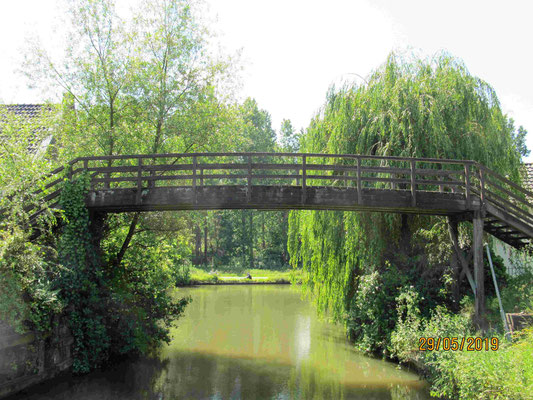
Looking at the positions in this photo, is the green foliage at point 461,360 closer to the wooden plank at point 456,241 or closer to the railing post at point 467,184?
the wooden plank at point 456,241

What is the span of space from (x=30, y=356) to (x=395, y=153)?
10.5m

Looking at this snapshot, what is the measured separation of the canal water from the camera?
990cm

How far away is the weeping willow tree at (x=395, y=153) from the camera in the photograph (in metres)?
12.5

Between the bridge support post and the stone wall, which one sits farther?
the bridge support post

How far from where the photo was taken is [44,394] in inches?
367

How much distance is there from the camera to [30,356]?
9.54 metres

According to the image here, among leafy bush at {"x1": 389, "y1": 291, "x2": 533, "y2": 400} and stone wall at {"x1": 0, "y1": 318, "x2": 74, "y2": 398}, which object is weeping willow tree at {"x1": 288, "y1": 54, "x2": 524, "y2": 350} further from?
stone wall at {"x1": 0, "y1": 318, "x2": 74, "y2": 398}

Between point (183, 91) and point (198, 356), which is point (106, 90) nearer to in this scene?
point (183, 91)
